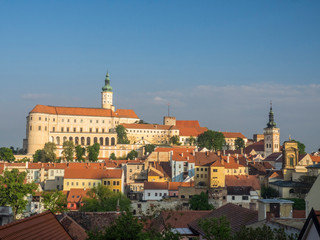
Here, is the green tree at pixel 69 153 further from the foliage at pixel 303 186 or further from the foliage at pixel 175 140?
the foliage at pixel 303 186

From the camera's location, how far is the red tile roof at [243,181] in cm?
6341

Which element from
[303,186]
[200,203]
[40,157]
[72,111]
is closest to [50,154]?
[40,157]

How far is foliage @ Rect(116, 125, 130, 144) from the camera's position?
139 meters

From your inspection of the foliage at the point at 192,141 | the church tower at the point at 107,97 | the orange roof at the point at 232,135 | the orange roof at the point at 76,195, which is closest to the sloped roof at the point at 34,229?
the orange roof at the point at 76,195

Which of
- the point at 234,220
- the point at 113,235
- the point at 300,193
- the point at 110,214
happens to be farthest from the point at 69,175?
the point at 113,235

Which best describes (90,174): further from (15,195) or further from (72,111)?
(72,111)

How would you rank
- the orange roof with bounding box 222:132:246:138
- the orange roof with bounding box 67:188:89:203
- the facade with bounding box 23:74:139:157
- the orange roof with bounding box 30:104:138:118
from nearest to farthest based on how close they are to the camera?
1. the orange roof with bounding box 67:188:89:203
2. the facade with bounding box 23:74:139:157
3. the orange roof with bounding box 30:104:138:118
4. the orange roof with bounding box 222:132:246:138

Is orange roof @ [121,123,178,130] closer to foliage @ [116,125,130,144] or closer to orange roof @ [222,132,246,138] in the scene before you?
foliage @ [116,125,130,144]

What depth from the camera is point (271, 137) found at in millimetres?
127312

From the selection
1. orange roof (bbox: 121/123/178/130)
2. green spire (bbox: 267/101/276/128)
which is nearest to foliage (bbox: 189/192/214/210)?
green spire (bbox: 267/101/276/128)

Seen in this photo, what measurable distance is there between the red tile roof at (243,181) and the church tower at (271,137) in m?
61.8

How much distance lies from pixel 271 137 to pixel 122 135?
47487 millimetres

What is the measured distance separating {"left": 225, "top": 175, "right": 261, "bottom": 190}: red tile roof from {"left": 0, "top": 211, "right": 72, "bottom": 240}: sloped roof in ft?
169

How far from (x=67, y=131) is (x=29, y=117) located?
42.8 ft
